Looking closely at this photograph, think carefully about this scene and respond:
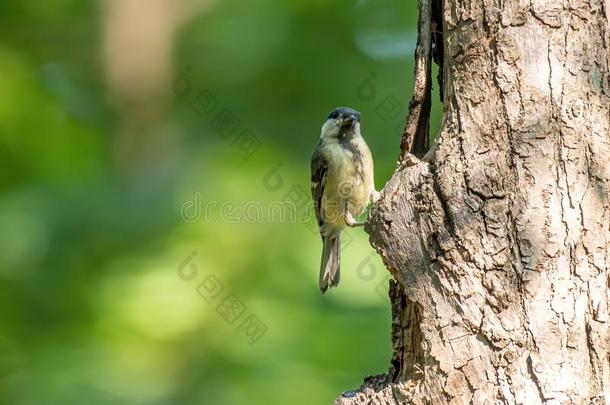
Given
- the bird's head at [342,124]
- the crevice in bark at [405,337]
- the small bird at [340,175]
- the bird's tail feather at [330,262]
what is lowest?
the crevice in bark at [405,337]

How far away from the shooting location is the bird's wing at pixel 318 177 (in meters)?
6.51

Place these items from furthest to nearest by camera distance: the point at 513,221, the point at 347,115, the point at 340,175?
the point at 340,175, the point at 347,115, the point at 513,221

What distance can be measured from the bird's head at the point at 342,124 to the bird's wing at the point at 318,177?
0.70ft

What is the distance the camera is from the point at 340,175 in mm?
6305

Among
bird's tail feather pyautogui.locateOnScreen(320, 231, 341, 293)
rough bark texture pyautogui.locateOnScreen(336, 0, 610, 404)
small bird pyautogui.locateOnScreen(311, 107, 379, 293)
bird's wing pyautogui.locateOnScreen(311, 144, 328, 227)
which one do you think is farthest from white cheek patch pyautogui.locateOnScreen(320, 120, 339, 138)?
rough bark texture pyautogui.locateOnScreen(336, 0, 610, 404)

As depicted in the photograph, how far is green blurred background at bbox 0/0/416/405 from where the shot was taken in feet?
18.8

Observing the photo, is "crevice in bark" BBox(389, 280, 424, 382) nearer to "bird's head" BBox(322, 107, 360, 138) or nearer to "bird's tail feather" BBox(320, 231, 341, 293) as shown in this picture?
"bird's tail feather" BBox(320, 231, 341, 293)

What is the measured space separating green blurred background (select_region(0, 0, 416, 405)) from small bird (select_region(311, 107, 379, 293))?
0.53ft

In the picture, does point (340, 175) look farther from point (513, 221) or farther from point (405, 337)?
point (513, 221)

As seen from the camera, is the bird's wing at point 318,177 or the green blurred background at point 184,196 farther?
the bird's wing at point 318,177

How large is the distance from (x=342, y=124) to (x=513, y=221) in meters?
3.47

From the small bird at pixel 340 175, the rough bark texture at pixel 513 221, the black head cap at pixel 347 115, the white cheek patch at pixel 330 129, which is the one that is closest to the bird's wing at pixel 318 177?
the small bird at pixel 340 175

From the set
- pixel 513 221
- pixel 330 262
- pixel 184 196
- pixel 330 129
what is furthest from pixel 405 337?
pixel 184 196

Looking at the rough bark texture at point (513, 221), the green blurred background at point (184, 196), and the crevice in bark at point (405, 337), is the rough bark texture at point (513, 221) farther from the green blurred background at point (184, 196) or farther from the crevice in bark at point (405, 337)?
the green blurred background at point (184, 196)
